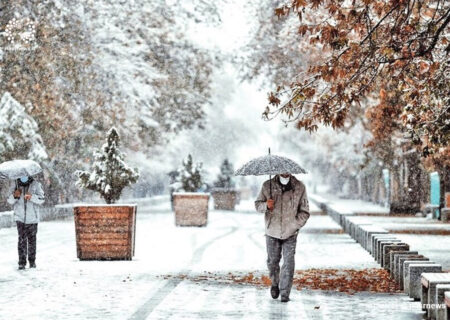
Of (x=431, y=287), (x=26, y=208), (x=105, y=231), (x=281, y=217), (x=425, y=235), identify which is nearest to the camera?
Result: (x=431, y=287)

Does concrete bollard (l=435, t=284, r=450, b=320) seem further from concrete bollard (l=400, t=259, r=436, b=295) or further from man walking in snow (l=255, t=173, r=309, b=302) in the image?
concrete bollard (l=400, t=259, r=436, b=295)

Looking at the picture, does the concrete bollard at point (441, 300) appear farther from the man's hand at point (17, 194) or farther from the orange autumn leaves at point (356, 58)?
the man's hand at point (17, 194)

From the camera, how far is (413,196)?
157 feet

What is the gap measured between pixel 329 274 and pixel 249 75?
95.6ft

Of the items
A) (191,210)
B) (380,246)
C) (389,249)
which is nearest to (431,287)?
(389,249)

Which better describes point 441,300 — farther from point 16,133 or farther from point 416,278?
point 16,133

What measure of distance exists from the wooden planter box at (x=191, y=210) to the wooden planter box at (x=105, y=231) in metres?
14.4

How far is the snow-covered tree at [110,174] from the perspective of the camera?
72.0 feet

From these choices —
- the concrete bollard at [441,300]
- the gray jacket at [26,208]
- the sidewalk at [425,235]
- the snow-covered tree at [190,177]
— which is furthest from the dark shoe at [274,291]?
the snow-covered tree at [190,177]

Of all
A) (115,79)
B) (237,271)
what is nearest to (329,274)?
(237,271)

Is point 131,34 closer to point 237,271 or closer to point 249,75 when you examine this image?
point 249,75

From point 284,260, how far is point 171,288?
1.99 meters

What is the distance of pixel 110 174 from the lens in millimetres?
22047

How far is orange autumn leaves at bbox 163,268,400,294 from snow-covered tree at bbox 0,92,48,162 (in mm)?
19310
